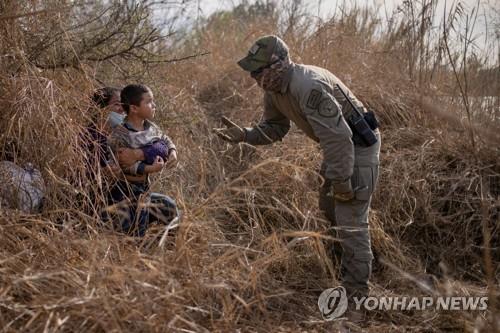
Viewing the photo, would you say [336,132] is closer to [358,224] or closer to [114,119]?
[358,224]

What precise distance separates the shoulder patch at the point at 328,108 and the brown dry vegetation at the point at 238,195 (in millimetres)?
481

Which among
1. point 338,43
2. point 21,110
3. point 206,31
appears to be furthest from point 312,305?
point 206,31

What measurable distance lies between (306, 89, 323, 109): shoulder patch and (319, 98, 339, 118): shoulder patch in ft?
0.07

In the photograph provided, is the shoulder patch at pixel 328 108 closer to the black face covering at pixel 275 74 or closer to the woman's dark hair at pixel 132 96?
the black face covering at pixel 275 74

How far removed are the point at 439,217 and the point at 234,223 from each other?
57.8 inches

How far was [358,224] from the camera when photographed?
11.1ft

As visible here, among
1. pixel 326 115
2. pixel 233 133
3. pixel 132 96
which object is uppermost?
pixel 132 96

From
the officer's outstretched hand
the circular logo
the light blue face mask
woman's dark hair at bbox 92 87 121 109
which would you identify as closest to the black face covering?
the officer's outstretched hand

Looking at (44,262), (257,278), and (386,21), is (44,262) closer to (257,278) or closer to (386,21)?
(257,278)

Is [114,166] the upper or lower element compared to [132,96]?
lower

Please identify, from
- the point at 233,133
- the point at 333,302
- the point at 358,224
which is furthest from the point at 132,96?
the point at 333,302

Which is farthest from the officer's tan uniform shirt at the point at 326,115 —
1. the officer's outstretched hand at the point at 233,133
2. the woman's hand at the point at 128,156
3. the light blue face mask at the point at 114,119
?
the light blue face mask at the point at 114,119

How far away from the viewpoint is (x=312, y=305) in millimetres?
3383

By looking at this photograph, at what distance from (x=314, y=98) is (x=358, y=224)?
0.76 m
